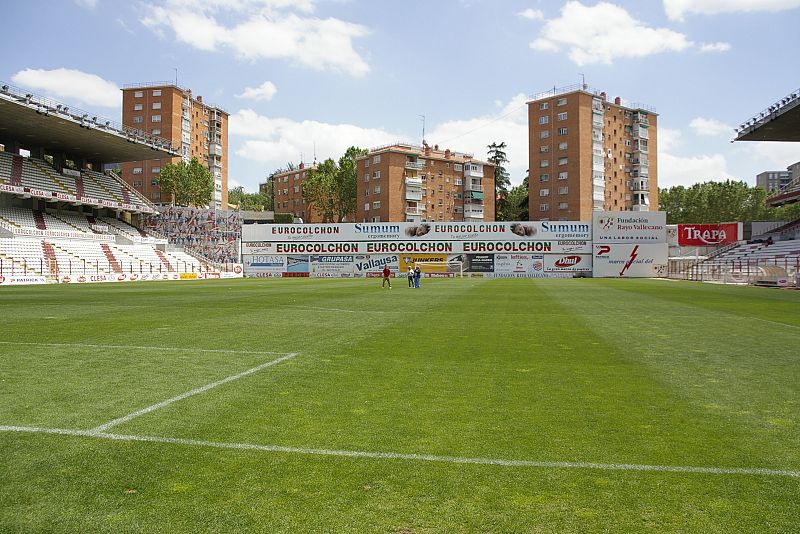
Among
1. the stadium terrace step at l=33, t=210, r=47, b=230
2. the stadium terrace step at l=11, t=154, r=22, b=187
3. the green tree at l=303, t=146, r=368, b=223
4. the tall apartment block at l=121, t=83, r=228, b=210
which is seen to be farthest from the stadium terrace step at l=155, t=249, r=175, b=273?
the green tree at l=303, t=146, r=368, b=223

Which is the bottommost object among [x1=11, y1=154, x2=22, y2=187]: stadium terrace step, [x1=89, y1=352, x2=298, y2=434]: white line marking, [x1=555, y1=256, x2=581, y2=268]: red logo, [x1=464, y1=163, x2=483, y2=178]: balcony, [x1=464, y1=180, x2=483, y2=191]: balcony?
[x1=89, y1=352, x2=298, y2=434]: white line marking

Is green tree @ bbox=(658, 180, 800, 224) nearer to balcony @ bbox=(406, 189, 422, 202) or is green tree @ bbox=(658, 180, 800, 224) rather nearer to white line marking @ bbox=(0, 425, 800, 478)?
balcony @ bbox=(406, 189, 422, 202)

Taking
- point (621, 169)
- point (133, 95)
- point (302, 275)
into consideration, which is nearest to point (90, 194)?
point (302, 275)

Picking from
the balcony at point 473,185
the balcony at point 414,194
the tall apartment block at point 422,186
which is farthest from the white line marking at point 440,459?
the balcony at point 473,185

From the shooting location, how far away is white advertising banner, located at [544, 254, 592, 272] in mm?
64562

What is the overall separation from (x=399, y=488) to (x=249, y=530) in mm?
1107

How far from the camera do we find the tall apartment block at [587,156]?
298 ft

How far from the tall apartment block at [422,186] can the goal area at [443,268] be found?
100 ft

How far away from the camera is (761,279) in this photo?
4191 cm

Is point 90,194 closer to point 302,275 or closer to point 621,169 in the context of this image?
point 302,275

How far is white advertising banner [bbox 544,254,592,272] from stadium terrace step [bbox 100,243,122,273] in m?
44.6

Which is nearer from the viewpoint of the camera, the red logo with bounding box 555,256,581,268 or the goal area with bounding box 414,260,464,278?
the red logo with bounding box 555,256,581,268

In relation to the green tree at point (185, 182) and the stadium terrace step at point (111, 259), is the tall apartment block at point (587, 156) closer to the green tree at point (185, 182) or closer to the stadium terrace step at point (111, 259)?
the green tree at point (185, 182)

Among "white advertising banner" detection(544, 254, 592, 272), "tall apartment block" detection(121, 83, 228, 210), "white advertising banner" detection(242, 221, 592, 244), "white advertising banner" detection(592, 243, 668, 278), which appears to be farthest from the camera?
"tall apartment block" detection(121, 83, 228, 210)
